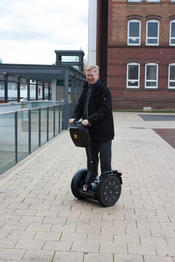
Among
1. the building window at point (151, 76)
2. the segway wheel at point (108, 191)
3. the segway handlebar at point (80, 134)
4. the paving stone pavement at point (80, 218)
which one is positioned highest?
the building window at point (151, 76)

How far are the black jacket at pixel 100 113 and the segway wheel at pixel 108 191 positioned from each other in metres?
0.55

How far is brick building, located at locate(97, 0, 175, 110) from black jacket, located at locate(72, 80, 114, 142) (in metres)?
29.5

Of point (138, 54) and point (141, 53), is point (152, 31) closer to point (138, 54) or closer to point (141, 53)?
point (141, 53)

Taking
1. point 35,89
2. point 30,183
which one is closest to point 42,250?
point 30,183

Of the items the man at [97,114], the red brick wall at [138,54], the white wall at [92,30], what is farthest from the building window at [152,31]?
the man at [97,114]

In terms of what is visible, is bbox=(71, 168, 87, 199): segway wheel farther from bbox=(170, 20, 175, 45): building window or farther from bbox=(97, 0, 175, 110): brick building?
bbox=(170, 20, 175, 45): building window

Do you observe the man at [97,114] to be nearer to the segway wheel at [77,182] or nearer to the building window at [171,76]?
the segway wheel at [77,182]

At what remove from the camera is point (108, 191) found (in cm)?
558

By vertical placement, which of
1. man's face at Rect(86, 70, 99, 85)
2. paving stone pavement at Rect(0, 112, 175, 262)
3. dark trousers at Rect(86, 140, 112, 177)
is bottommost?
paving stone pavement at Rect(0, 112, 175, 262)

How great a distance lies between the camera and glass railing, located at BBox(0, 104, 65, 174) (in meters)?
7.93

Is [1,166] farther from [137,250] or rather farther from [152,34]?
[152,34]

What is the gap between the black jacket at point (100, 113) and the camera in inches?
211

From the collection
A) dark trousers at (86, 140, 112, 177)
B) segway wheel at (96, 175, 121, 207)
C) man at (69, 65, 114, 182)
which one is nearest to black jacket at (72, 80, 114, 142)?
man at (69, 65, 114, 182)

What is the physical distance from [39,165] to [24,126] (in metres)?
1.28
